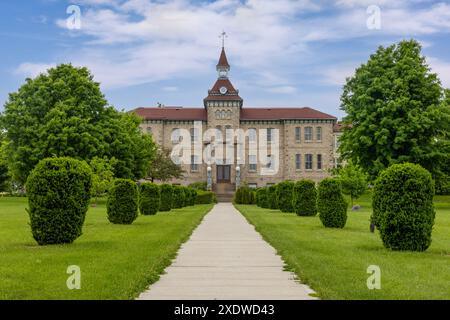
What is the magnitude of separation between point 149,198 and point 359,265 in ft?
60.8

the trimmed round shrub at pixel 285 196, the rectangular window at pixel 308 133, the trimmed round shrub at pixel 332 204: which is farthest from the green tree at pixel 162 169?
the trimmed round shrub at pixel 332 204

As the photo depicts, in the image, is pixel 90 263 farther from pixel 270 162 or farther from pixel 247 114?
pixel 247 114

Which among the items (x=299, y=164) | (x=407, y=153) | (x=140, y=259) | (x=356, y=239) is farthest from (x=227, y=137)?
(x=140, y=259)

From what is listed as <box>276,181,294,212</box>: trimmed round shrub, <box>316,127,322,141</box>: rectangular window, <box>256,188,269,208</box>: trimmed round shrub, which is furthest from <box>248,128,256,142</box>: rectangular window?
<box>276,181,294,212</box>: trimmed round shrub

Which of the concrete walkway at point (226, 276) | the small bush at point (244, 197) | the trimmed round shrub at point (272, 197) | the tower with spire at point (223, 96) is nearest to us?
the concrete walkway at point (226, 276)

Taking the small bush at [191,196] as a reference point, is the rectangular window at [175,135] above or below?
above

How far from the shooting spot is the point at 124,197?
2125 centimetres

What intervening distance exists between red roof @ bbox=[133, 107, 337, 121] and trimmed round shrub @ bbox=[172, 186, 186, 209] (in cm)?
3336

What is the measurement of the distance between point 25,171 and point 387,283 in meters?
37.2

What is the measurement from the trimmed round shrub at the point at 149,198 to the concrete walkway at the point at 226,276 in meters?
13.8

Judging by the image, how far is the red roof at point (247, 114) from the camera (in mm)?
72188

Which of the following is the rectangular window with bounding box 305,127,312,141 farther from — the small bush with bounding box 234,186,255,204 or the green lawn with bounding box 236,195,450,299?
the green lawn with bounding box 236,195,450,299

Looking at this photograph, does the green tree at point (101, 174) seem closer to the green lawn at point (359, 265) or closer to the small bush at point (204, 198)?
the small bush at point (204, 198)
